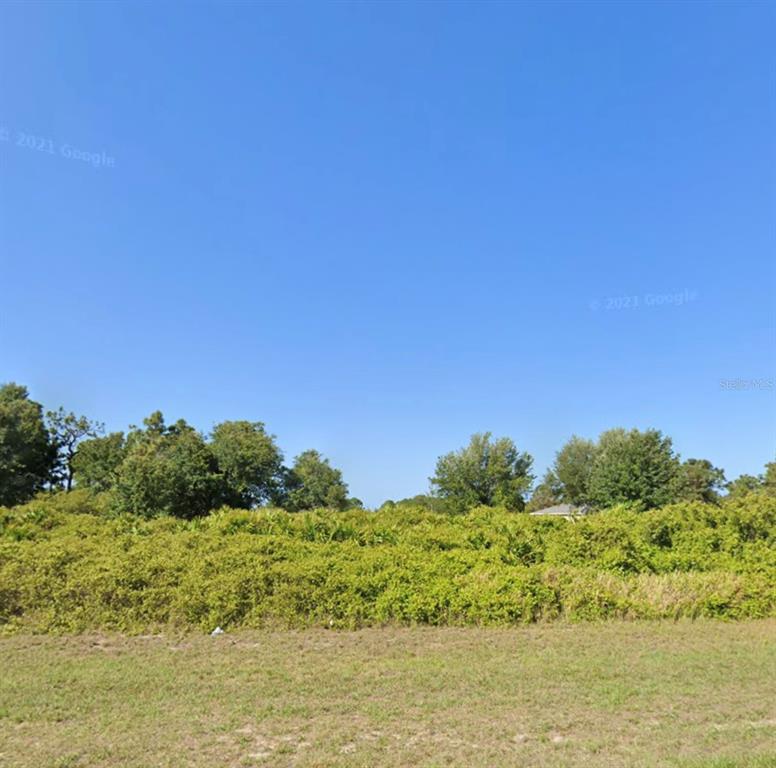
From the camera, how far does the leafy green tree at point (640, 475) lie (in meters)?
26.6

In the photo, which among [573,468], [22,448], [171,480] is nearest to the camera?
[171,480]

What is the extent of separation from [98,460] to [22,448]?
5.03 meters

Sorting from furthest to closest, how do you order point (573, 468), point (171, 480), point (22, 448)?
1. point (573, 468)
2. point (22, 448)
3. point (171, 480)

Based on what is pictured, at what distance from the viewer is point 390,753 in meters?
3.25

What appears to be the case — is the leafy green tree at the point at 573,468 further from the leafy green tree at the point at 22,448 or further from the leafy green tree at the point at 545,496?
the leafy green tree at the point at 22,448

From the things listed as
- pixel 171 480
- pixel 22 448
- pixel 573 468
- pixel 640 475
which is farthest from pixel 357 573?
pixel 573 468

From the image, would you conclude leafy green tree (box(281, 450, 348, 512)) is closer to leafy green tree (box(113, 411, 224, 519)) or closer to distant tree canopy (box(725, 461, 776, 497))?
leafy green tree (box(113, 411, 224, 519))

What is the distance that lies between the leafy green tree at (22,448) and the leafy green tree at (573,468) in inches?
1624

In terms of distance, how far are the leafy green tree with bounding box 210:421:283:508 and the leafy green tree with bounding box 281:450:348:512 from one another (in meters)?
4.07

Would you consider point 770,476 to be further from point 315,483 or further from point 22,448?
point 22,448

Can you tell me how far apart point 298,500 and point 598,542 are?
29.5 meters

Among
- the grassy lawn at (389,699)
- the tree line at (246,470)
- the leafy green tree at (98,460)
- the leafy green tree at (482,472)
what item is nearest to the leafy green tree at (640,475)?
the tree line at (246,470)

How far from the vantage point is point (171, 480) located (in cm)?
2380

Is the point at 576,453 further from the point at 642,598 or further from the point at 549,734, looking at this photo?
the point at 549,734
